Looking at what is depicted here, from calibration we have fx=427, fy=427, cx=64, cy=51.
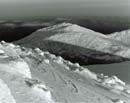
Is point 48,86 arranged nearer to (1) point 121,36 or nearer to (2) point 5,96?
(2) point 5,96

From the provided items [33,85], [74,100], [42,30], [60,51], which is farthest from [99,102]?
[42,30]

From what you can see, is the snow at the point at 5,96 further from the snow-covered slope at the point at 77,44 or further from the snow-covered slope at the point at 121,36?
the snow-covered slope at the point at 121,36

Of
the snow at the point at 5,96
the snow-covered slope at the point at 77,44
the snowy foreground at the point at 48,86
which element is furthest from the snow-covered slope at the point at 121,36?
the snow at the point at 5,96

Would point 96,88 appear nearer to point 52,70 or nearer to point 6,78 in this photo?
point 52,70

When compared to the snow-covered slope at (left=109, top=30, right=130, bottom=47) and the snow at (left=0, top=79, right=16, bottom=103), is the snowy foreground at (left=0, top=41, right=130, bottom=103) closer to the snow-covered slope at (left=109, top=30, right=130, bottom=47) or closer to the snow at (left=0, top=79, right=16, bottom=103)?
the snow at (left=0, top=79, right=16, bottom=103)

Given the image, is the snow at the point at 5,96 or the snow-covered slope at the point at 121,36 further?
the snow-covered slope at the point at 121,36
